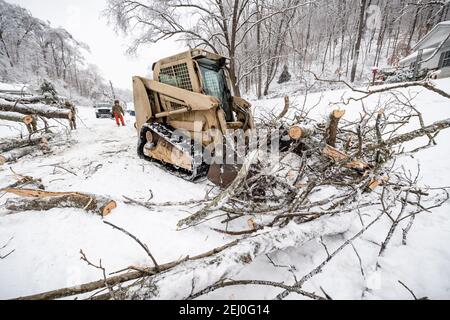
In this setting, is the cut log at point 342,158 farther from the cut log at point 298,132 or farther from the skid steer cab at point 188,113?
the skid steer cab at point 188,113

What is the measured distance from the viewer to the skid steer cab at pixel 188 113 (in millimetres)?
4066

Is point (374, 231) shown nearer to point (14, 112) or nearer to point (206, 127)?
point (206, 127)

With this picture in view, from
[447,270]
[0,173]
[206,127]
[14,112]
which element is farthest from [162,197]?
[14,112]

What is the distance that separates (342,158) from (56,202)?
173 inches

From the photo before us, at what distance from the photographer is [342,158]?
363cm

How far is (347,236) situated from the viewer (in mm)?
2570

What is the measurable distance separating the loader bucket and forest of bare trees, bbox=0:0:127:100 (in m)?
22.2

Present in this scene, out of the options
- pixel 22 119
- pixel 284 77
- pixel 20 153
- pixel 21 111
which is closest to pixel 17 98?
pixel 21 111

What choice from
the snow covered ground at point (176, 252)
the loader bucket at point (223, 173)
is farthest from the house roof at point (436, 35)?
the loader bucket at point (223, 173)

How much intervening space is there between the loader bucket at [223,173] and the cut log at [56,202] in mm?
1645

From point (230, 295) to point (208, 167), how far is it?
263 centimetres

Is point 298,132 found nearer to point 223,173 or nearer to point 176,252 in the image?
point 223,173

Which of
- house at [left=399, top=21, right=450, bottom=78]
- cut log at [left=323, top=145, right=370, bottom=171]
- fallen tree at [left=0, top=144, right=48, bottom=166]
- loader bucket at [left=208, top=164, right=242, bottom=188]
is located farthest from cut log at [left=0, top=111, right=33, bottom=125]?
house at [left=399, top=21, right=450, bottom=78]

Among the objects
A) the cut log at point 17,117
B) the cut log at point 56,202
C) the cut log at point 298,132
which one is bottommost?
the cut log at point 56,202
